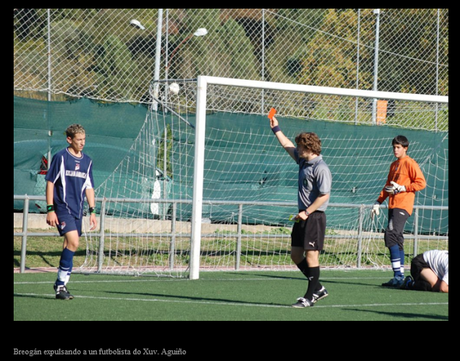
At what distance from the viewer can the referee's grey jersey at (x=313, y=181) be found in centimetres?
806

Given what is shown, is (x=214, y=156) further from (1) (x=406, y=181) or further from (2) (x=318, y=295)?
(2) (x=318, y=295)

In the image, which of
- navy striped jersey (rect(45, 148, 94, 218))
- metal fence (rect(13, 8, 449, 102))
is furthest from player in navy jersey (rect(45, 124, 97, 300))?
metal fence (rect(13, 8, 449, 102))

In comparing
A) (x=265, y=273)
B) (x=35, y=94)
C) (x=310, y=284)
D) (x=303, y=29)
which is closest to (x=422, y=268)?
(x=310, y=284)

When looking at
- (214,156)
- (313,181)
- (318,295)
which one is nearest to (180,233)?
(214,156)

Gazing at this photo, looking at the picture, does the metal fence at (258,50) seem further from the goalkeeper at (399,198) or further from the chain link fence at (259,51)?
the goalkeeper at (399,198)

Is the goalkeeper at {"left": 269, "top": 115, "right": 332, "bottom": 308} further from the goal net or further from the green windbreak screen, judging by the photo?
the green windbreak screen

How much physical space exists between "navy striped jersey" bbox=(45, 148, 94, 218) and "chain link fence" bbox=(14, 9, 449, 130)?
7332 mm

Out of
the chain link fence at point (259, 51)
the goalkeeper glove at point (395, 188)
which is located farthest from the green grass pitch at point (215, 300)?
the chain link fence at point (259, 51)

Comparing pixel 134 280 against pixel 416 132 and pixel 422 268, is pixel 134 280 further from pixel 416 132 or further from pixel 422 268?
pixel 416 132

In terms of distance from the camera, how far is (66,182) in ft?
28.6

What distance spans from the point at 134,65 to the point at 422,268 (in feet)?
31.6

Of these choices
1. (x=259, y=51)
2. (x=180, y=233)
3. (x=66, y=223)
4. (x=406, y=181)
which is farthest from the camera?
(x=259, y=51)

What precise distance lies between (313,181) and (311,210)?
13.3 inches

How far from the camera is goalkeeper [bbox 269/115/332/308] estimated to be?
807 centimetres
